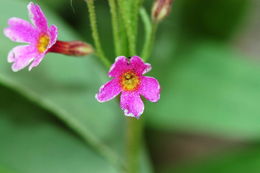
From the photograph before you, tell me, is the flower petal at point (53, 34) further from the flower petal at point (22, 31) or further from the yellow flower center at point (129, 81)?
the yellow flower center at point (129, 81)

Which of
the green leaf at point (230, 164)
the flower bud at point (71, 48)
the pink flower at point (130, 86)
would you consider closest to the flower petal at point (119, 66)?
the pink flower at point (130, 86)

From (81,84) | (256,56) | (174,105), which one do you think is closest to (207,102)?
(174,105)

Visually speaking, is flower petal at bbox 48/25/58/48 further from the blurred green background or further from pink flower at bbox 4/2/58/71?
the blurred green background

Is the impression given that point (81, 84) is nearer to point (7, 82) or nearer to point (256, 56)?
point (7, 82)

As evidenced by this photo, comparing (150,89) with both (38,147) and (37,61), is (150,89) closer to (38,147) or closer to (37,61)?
(37,61)

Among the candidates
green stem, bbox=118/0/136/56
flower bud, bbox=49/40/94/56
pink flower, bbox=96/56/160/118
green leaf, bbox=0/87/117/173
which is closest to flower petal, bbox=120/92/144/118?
pink flower, bbox=96/56/160/118

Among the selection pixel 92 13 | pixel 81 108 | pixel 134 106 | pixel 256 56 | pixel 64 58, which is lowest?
pixel 134 106
